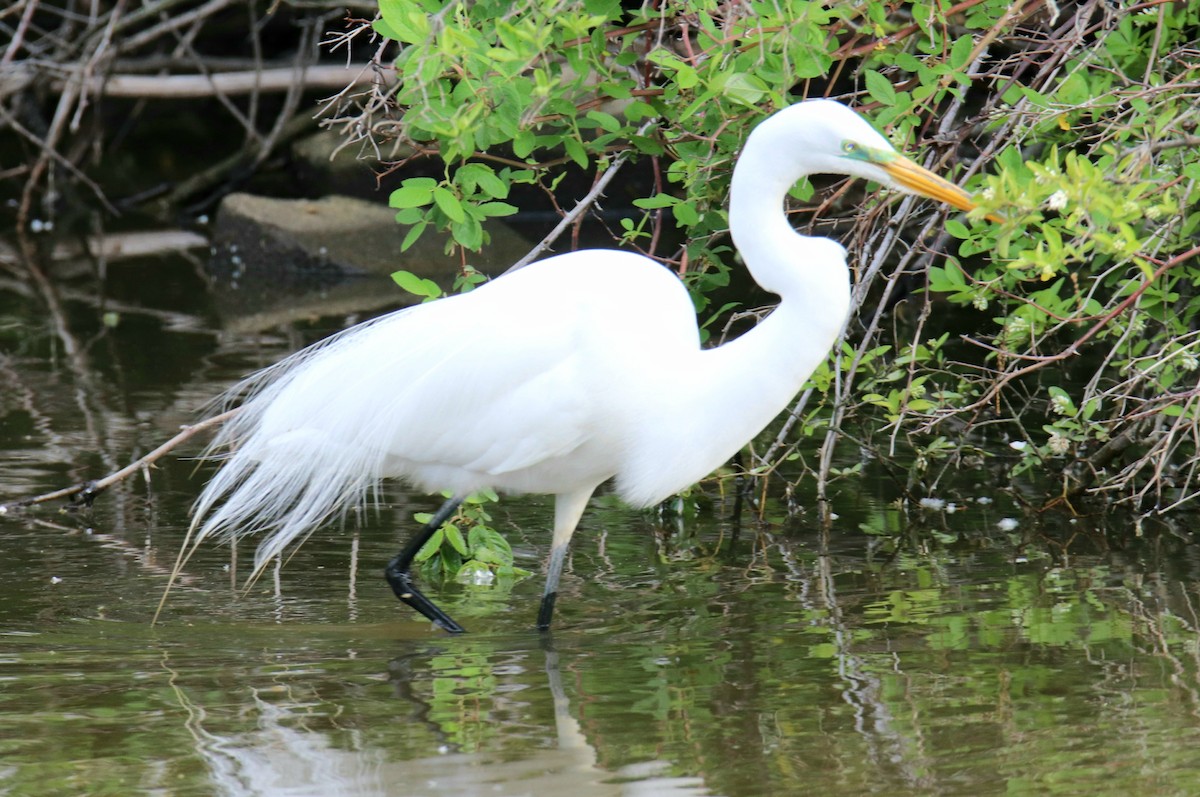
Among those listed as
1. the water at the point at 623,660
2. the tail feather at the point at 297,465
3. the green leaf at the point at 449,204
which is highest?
the green leaf at the point at 449,204

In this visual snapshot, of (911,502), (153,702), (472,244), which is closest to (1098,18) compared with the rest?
(911,502)

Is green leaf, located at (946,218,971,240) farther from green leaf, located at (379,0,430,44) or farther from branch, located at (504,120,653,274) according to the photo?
green leaf, located at (379,0,430,44)

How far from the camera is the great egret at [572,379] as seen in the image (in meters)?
3.26

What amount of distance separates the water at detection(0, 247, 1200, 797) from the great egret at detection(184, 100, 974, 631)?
0.96ft

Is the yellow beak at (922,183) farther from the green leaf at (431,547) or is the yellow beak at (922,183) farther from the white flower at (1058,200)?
the green leaf at (431,547)

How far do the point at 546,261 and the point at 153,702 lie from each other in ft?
4.61

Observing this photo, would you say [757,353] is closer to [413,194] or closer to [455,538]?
[413,194]

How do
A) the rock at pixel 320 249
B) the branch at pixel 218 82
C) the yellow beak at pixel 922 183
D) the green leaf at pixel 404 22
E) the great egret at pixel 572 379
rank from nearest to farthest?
1. the yellow beak at pixel 922 183
2. the great egret at pixel 572 379
3. the green leaf at pixel 404 22
4. the rock at pixel 320 249
5. the branch at pixel 218 82

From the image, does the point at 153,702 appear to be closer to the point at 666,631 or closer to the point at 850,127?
the point at 666,631

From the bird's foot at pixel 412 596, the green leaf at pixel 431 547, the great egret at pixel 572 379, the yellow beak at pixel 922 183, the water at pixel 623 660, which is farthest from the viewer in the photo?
the green leaf at pixel 431 547

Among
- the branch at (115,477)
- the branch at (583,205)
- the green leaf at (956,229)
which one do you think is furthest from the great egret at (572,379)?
the green leaf at (956,229)

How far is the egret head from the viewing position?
10.3 feet

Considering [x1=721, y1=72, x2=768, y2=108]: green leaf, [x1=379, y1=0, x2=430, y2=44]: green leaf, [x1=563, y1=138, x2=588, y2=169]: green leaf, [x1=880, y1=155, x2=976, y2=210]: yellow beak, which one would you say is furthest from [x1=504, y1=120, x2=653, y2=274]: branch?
[x1=880, y1=155, x2=976, y2=210]: yellow beak

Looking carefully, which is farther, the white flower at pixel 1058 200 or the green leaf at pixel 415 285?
the green leaf at pixel 415 285
